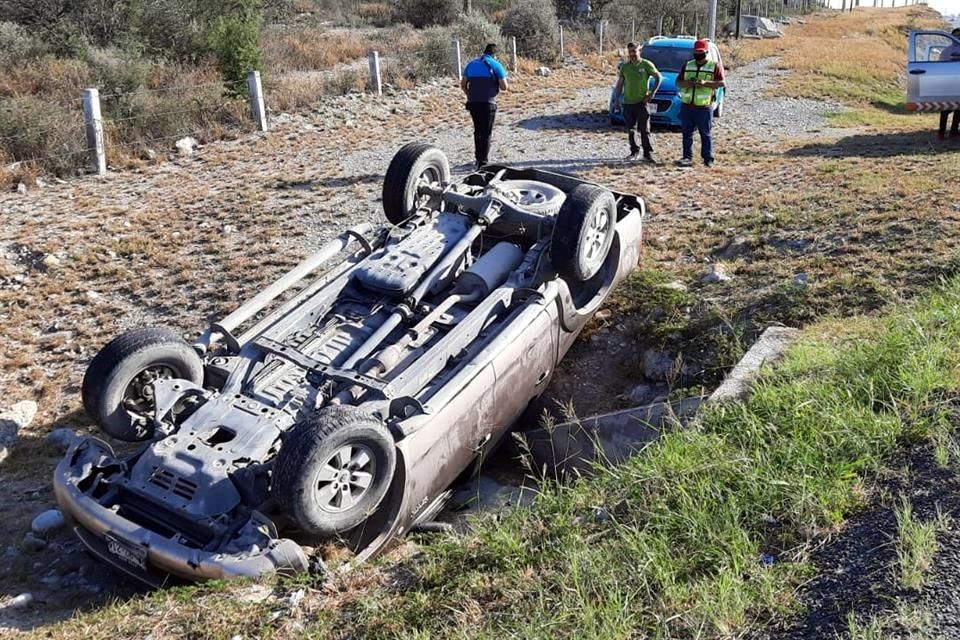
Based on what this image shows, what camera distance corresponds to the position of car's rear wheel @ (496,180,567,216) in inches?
268

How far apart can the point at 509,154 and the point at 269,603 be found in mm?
9991

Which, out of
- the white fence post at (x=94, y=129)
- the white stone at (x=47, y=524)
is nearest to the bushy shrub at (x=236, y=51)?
the white fence post at (x=94, y=129)

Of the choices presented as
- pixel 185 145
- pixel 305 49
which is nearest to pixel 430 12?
pixel 305 49

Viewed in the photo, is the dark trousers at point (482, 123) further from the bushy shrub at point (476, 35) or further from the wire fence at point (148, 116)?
the bushy shrub at point (476, 35)

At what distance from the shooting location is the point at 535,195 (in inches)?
278

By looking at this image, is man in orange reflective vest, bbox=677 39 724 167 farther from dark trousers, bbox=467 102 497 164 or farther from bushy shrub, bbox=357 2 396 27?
bushy shrub, bbox=357 2 396 27

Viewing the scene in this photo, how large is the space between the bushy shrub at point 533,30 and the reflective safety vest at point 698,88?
13.6 m

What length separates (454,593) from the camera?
365cm

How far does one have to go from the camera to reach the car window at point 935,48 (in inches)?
488

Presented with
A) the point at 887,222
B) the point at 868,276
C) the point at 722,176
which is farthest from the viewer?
the point at 722,176

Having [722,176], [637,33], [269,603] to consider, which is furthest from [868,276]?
[637,33]

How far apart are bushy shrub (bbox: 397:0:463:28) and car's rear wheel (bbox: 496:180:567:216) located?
26153 mm

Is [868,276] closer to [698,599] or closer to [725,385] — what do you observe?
[725,385]

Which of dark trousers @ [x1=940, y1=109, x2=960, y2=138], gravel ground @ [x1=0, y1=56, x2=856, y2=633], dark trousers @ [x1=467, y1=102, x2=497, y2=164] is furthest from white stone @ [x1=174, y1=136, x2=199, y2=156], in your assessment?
dark trousers @ [x1=940, y1=109, x2=960, y2=138]
